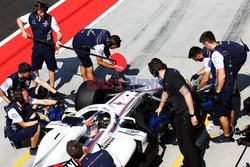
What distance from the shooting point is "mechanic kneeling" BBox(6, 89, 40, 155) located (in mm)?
9164

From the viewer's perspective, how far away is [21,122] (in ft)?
30.3

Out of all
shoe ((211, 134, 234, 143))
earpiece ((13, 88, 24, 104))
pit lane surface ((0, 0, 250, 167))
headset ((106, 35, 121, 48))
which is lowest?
shoe ((211, 134, 234, 143))

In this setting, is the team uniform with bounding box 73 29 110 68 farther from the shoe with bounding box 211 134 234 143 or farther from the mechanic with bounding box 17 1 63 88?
the shoe with bounding box 211 134 234 143

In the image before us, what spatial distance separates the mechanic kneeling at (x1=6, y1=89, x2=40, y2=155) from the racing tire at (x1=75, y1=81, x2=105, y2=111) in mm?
936

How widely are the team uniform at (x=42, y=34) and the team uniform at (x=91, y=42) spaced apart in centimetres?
66

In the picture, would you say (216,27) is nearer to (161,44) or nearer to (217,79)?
(161,44)

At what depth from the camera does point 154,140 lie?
8.62m

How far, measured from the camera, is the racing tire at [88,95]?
959cm

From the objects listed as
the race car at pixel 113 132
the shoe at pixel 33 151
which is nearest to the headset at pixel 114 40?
the race car at pixel 113 132

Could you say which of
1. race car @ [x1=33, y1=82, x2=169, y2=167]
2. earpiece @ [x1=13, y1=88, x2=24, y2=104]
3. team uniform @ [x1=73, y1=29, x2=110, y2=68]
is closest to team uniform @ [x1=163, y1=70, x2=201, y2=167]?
race car @ [x1=33, y1=82, x2=169, y2=167]

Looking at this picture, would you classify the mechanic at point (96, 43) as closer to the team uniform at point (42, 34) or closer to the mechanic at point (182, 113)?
the team uniform at point (42, 34)

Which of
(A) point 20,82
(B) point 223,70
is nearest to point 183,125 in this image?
(B) point 223,70

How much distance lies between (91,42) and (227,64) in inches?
124

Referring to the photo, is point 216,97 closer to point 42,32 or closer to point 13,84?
point 13,84
